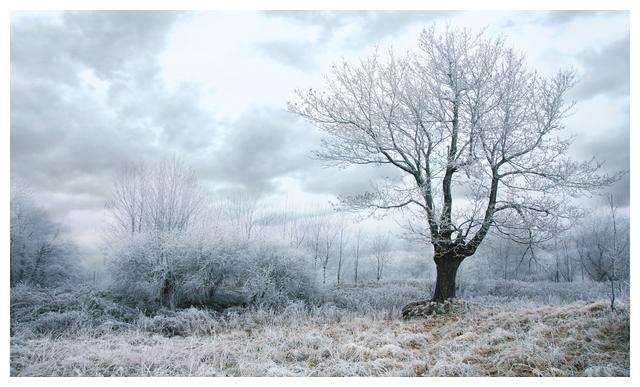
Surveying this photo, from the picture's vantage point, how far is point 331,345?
23.0 feet

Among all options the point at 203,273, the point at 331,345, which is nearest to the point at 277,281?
the point at 203,273

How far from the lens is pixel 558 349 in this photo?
5.76 m

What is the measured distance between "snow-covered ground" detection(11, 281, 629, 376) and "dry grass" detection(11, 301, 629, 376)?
0.02 meters

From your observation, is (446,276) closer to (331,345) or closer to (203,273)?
(331,345)

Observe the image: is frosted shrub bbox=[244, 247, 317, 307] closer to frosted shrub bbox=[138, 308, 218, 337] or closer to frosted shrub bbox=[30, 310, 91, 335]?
frosted shrub bbox=[138, 308, 218, 337]

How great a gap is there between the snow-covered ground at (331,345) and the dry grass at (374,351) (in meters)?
0.02

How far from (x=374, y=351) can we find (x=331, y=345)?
828 millimetres

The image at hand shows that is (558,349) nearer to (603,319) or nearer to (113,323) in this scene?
(603,319)

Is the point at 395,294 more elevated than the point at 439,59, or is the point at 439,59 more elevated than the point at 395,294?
the point at 439,59

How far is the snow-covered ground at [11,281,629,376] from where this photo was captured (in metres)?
5.69

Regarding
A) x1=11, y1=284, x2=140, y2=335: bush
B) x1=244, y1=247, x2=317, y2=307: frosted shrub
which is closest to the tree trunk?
x1=244, y1=247, x2=317, y2=307: frosted shrub

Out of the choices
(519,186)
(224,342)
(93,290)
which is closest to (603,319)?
(519,186)
